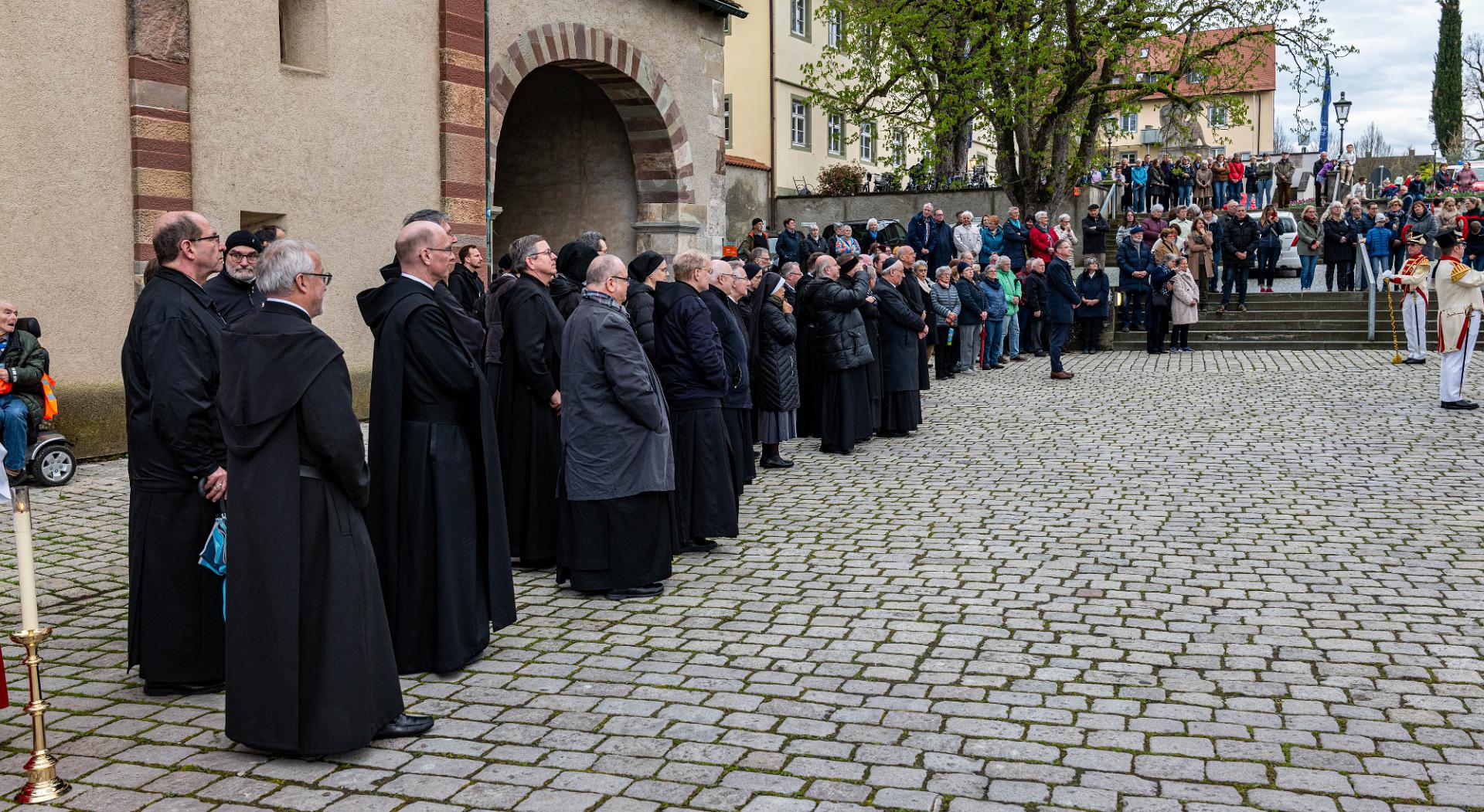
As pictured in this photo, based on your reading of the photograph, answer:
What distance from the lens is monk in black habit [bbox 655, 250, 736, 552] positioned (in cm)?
809

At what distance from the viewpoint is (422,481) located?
5645 millimetres

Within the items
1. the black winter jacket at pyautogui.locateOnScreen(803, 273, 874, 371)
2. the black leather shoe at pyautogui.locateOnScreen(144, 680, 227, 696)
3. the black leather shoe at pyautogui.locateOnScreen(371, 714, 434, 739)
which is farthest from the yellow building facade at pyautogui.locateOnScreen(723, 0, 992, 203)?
the black leather shoe at pyautogui.locateOnScreen(371, 714, 434, 739)

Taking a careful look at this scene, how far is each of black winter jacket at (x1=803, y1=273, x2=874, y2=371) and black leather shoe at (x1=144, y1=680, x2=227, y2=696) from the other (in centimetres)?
745

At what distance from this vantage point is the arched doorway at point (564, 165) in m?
19.1

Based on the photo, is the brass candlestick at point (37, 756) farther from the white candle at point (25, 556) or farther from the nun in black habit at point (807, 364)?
the nun in black habit at point (807, 364)

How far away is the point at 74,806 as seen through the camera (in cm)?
425

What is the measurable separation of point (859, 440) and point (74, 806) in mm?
9350

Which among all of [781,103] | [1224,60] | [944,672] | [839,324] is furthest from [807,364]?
[781,103]

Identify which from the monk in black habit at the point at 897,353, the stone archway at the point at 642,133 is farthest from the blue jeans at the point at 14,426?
the stone archway at the point at 642,133

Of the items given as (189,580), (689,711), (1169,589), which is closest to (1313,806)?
(689,711)

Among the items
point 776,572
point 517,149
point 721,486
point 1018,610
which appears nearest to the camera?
point 1018,610

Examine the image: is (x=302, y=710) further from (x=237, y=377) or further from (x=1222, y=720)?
(x=1222, y=720)

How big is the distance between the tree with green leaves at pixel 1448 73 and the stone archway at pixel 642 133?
6242cm

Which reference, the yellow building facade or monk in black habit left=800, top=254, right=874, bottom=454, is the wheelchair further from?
the yellow building facade
